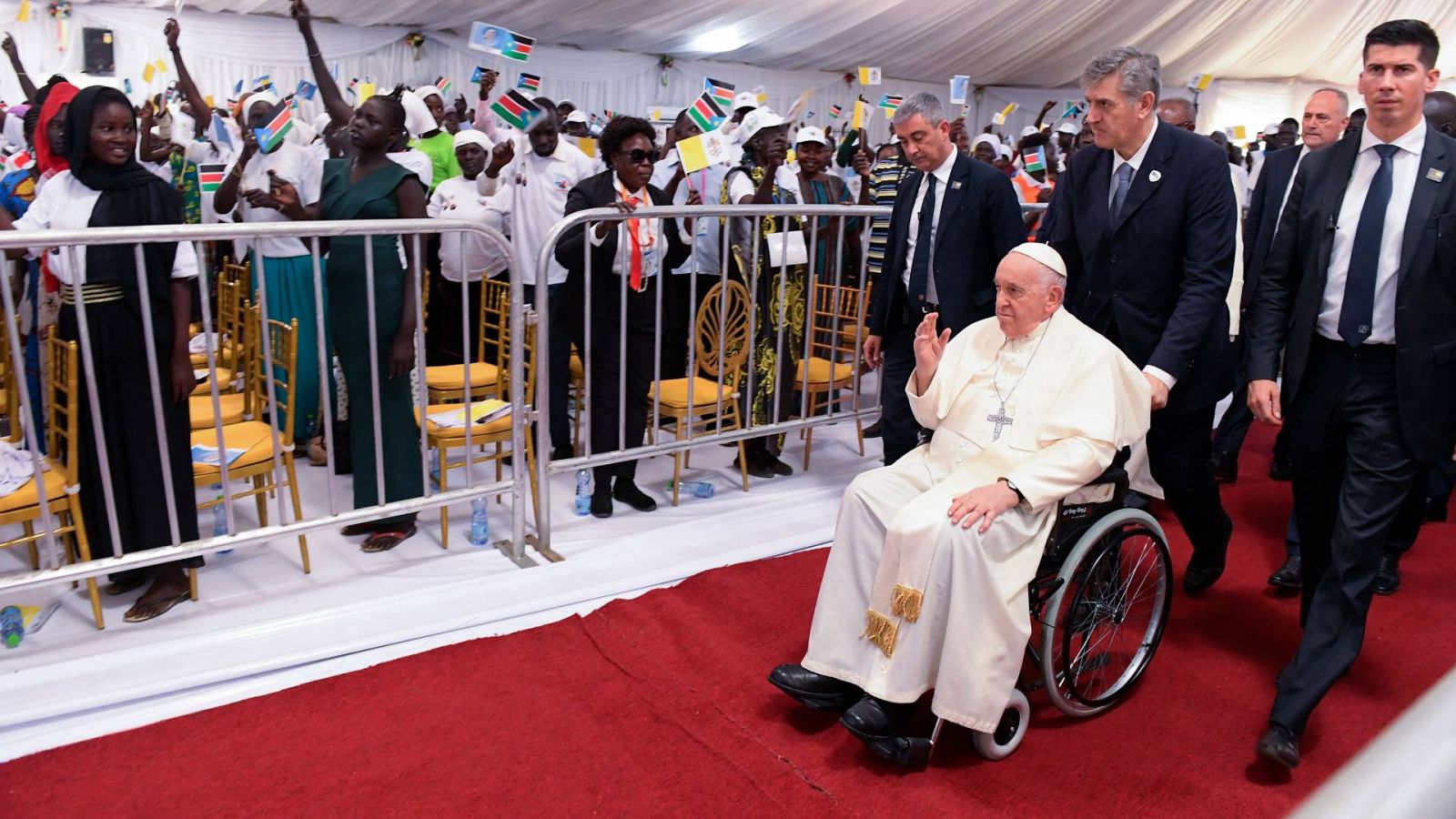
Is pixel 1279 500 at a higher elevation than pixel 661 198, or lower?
lower

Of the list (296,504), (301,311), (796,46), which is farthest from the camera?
(796,46)

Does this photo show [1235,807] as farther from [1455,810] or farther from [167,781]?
[167,781]

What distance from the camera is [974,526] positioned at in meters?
2.49

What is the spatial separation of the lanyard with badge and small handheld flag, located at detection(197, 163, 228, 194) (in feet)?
8.01

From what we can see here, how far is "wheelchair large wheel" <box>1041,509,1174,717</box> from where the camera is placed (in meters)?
2.67

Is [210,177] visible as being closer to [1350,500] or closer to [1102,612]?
[1102,612]

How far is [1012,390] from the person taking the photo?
2.86 m

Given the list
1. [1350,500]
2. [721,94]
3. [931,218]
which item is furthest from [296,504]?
[1350,500]

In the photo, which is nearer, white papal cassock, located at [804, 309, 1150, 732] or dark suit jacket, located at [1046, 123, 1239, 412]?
white papal cassock, located at [804, 309, 1150, 732]

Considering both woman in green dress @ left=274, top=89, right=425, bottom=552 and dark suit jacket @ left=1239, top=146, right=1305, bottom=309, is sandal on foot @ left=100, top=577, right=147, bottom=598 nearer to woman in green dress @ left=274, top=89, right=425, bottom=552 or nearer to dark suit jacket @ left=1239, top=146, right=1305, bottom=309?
woman in green dress @ left=274, top=89, right=425, bottom=552

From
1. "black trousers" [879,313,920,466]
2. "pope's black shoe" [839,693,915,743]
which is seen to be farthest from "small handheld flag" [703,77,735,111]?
"pope's black shoe" [839,693,915,743]

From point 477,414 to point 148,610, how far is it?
51.6 inches

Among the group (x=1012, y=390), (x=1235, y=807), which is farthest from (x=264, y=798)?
(x=1235, y=807)

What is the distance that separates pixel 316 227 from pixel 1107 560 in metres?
2.52
